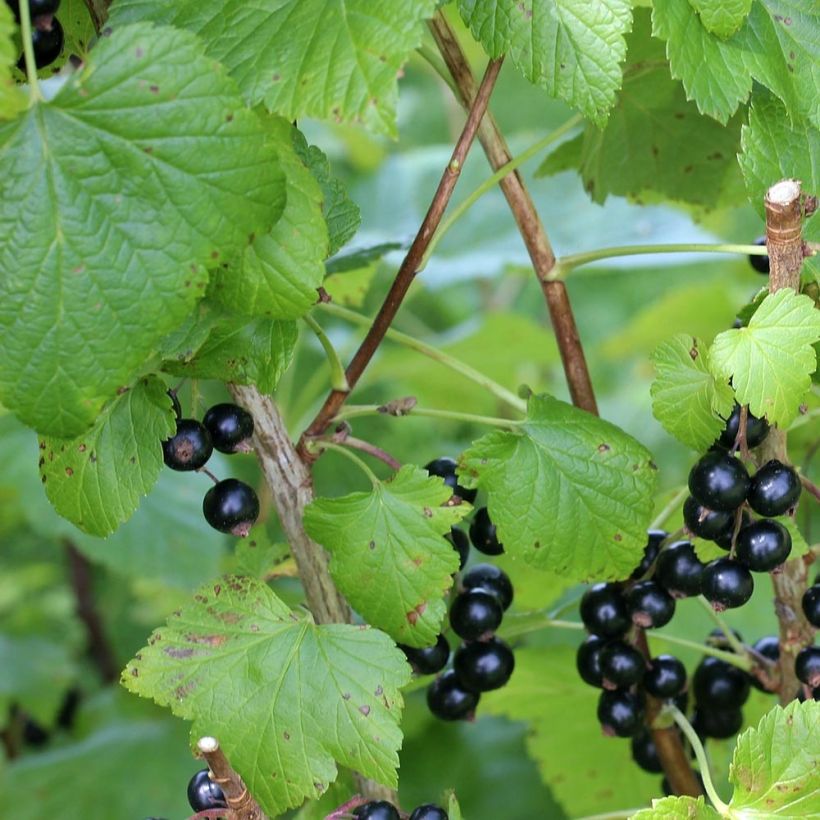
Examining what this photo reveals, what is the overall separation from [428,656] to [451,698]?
10cm

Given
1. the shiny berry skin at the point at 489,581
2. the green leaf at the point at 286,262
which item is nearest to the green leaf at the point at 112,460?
the green leaf at the point at 286,262

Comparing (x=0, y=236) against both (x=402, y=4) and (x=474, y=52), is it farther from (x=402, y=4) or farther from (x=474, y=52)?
(x=474, y=52)

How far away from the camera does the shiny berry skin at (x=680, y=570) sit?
98 centimetres

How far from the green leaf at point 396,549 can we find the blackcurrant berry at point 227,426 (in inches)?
3.2

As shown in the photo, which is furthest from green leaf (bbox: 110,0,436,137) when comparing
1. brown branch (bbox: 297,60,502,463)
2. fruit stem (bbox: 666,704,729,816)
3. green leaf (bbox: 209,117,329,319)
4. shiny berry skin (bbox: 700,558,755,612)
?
fruit stem (bbox: 666,704,729,816)

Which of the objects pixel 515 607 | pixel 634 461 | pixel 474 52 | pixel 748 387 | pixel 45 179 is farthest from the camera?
pixel 474 52

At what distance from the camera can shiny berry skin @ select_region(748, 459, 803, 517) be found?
2.89 feet

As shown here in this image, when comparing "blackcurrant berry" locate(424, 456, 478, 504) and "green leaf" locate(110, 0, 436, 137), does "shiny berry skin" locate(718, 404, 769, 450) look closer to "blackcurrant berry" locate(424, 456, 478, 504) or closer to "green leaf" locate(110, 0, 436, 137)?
"blackcurrant berry" locate(424, 456, 478, 504)

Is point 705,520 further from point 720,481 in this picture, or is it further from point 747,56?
point 747,56

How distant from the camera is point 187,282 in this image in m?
Answer: 0.71

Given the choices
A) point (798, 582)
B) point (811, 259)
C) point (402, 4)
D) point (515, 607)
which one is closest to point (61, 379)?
point (402, 4)

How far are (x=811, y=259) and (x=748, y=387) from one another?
0.16 metres

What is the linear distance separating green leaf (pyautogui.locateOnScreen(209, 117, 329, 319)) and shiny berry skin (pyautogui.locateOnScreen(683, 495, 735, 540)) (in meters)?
0.36

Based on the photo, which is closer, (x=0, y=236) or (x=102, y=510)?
(x=0, y=236)
